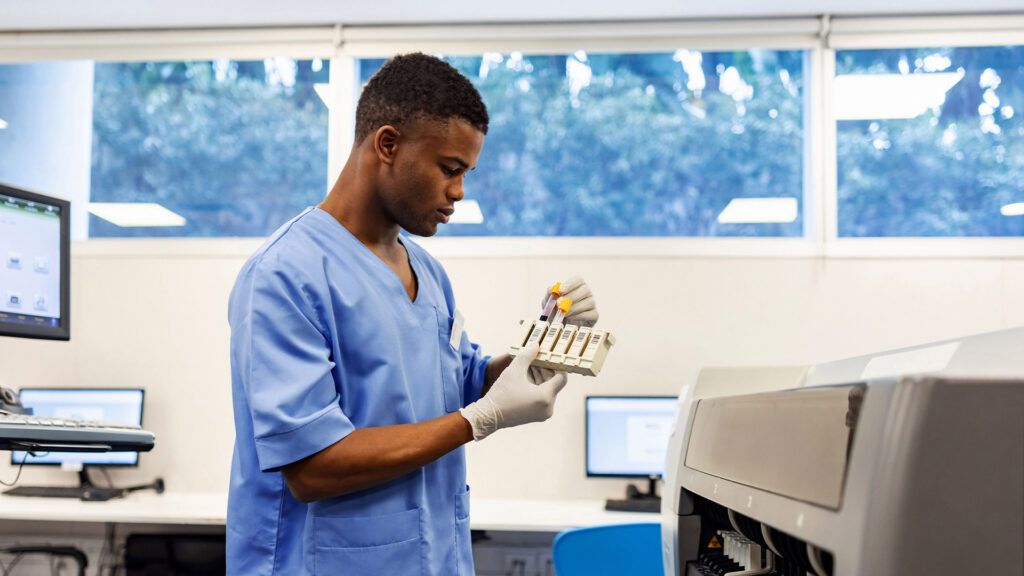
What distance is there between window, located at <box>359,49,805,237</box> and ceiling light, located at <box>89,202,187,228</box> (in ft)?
3.57

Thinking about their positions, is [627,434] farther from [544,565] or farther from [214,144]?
[214,144]

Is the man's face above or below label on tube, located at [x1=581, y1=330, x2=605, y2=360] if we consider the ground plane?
above

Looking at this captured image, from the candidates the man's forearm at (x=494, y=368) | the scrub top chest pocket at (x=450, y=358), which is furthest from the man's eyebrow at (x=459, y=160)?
the man's forearm at (x=494, y=368)

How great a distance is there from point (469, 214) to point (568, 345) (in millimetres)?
2040

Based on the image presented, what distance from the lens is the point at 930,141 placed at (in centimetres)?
311

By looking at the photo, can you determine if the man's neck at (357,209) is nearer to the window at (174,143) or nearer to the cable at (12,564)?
the window at (174,143)

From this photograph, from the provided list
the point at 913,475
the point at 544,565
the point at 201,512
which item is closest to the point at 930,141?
the point at 544,565

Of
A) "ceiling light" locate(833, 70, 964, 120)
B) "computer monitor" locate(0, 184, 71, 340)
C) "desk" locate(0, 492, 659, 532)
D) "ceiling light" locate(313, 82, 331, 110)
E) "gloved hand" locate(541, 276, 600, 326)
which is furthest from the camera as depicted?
"ceiling light" locate(313, 82, 331, 110)

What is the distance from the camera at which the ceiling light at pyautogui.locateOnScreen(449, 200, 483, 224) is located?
319 cm

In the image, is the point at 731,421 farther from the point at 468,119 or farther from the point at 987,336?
the point at 468,119

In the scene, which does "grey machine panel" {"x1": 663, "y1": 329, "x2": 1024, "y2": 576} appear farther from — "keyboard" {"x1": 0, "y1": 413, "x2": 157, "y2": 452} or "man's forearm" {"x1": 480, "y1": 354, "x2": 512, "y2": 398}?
"keyboard" {"x1": 0, "y1": 413, "x2": 157, "y2": 452}

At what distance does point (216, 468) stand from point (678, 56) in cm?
232

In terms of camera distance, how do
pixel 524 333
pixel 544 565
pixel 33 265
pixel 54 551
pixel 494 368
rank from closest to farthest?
pixel 524 333 → pixel 494 368 → pixel 33 265 → pixel 54 551 → pixel 544 565

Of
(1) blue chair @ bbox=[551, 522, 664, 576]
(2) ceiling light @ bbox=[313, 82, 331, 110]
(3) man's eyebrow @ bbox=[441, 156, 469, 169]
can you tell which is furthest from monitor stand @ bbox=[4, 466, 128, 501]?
(3) man's eyebrow @ bbox=[441, 156, 469, 169]
